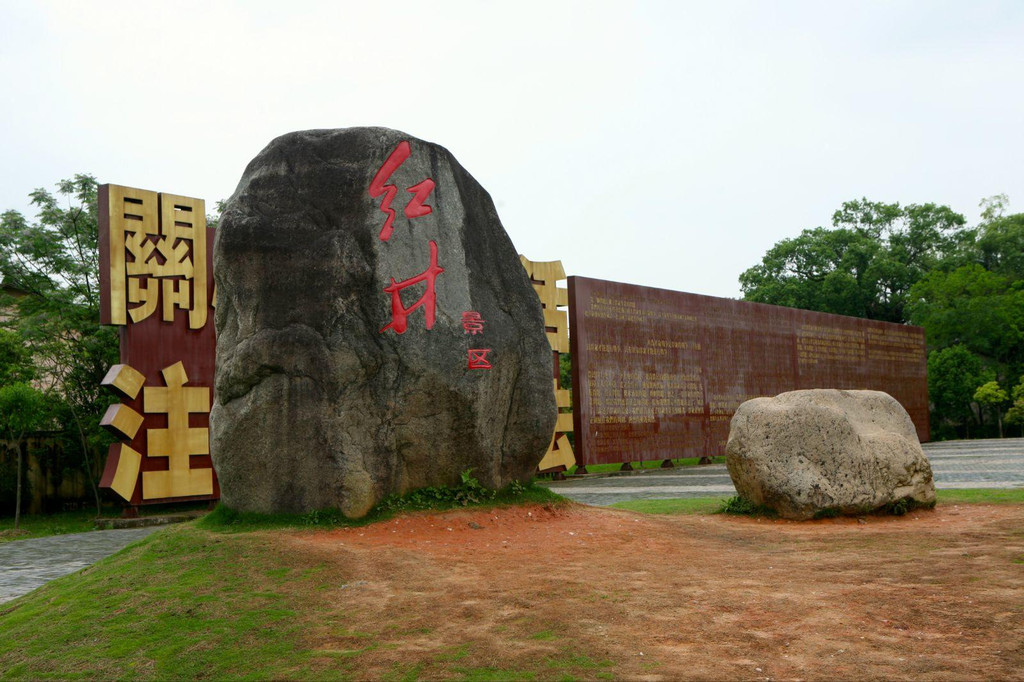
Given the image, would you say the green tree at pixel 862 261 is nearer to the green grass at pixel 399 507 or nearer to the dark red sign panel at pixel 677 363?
the dark red sign panel at pixel 677 363

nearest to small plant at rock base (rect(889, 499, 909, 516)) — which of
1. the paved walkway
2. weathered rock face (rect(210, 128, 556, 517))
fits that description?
the paved walkway

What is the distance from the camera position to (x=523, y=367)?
873cm

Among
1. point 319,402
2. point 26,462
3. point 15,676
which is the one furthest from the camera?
point 26,462

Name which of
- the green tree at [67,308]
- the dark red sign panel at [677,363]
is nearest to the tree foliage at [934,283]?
the dark red sign panel at [677,363]

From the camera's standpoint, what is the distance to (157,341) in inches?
508

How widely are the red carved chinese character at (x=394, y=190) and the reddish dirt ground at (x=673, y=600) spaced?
2.91 m

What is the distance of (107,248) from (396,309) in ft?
22.5

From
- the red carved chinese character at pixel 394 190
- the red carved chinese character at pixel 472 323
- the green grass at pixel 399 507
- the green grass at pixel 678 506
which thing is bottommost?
the green grass at pixel 678 506

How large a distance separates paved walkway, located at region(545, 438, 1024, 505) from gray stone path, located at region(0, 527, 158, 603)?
21.6ft

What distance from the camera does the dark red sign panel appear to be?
56.2 ft

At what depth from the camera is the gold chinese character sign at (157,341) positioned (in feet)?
40.4

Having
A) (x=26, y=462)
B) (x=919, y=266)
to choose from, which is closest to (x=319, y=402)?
(x=26, y=462)

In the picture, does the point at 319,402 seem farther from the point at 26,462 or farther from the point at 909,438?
the point at 26,462

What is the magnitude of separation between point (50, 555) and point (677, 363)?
13375 millimetres
